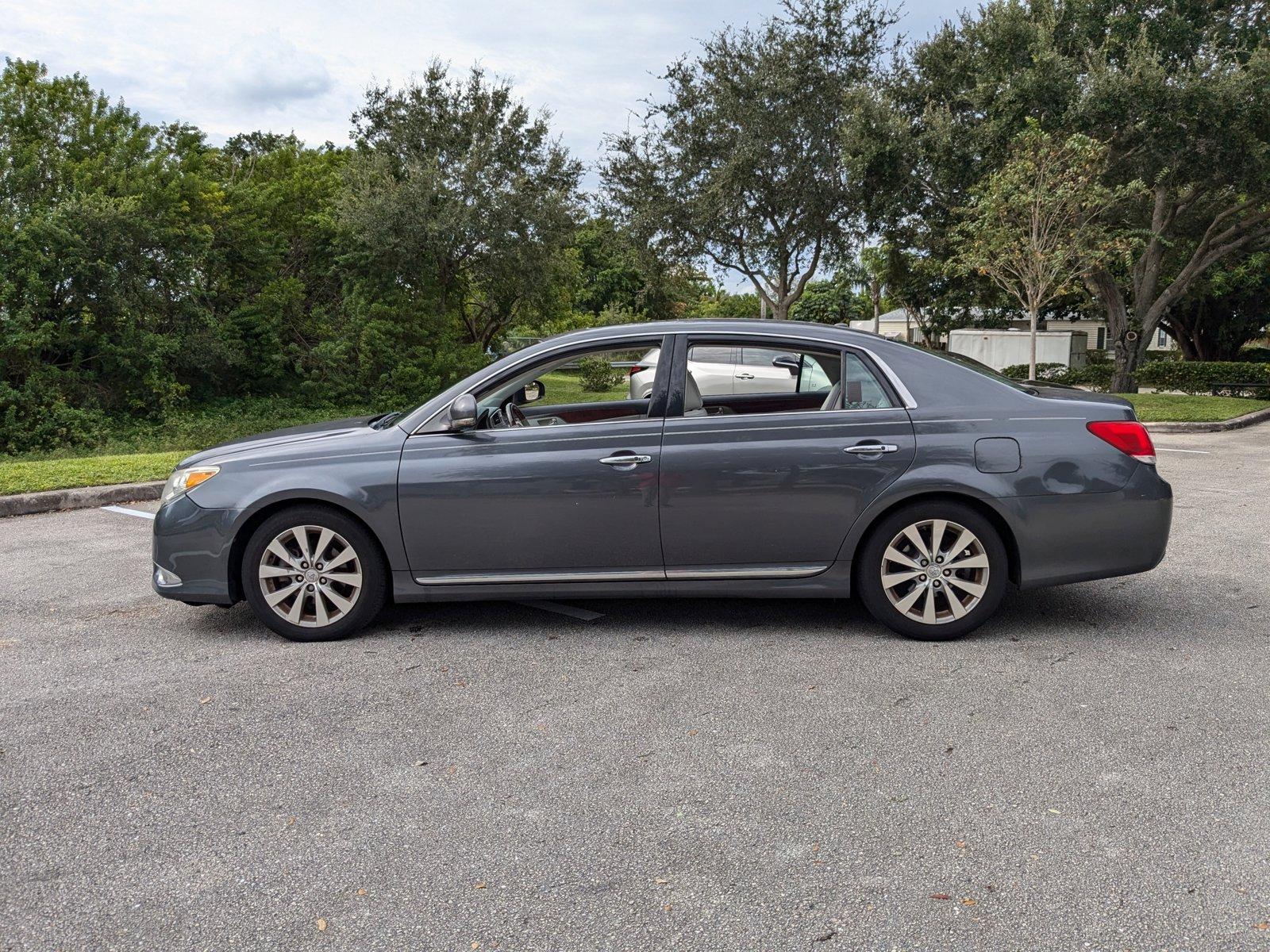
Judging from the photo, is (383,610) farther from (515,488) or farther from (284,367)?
(284,367)

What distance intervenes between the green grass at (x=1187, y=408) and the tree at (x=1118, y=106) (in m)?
3.13

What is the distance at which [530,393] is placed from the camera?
555cm

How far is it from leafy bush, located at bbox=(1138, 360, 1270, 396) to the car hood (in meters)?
33.9

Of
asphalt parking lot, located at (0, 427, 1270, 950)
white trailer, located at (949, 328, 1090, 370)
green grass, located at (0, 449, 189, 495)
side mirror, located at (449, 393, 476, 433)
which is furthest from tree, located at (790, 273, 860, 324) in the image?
asphalt parking lot, located at (0, 427, 1270, 950)

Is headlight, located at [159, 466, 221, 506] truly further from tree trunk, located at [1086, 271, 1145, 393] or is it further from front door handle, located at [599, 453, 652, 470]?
tree trunk, located at [1086, 271, 1145, 393]

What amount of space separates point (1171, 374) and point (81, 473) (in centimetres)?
3446

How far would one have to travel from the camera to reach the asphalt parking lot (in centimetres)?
271

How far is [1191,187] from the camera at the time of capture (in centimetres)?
2466

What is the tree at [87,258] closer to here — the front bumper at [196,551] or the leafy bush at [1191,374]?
the front bumper at [196,551]

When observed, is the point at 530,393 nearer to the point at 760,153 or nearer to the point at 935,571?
the point at 935,571

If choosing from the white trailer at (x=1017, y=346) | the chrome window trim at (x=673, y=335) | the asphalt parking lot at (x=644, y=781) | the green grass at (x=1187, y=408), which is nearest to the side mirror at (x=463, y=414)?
the chrome window trim at (x=673, y=335)

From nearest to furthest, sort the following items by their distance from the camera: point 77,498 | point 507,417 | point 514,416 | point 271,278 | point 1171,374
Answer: point 507,417
point 514,416
point 77,498
point 271,278
point 1171,374

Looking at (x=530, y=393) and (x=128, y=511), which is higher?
(x=530, y=393)

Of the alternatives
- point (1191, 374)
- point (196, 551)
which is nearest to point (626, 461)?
point (196, 551)
